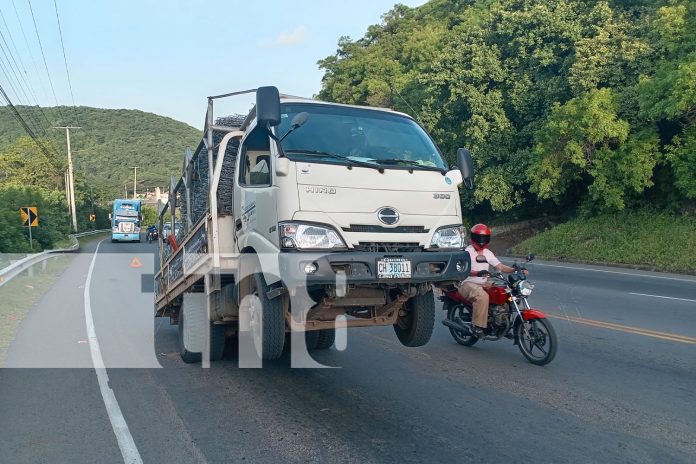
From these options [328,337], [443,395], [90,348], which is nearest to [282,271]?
[443,395]

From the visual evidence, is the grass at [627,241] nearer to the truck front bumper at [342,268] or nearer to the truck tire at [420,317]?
the truck tire at [420,317]

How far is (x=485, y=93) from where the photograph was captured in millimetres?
28688

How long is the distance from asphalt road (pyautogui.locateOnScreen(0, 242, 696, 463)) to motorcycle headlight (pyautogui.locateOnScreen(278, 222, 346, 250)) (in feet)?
4.82

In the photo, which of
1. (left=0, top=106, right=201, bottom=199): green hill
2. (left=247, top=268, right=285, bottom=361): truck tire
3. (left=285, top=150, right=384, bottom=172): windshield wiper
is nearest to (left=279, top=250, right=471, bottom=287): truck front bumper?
(left=247, top=268, right=285, bottom=361): truck tire

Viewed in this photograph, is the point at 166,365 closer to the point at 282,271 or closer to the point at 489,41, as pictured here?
the point at 282,271

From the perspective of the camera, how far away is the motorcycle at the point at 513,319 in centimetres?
709

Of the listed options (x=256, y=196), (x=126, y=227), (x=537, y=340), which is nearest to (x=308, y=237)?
(x=256, y=196)

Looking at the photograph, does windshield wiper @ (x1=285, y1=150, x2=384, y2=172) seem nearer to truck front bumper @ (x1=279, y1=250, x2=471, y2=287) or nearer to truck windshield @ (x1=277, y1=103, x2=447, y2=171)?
truck windshield @ (x1=277, y1=103, x2=447, y2=171)

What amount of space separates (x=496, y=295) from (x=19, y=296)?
39.6 ft

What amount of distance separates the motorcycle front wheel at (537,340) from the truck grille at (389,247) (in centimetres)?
238

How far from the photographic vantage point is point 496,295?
25.1ft

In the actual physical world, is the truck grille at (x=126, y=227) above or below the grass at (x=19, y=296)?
above

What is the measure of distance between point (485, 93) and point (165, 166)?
5793cm

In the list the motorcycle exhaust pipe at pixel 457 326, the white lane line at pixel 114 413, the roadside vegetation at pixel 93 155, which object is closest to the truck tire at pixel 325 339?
the motorcycle exhaust pipe at pixel 457 326
